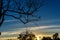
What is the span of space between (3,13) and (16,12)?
0.93m

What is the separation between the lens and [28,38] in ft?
104

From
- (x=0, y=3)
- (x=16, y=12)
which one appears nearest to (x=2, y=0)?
(x=0, y=3)

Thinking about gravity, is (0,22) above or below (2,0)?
below

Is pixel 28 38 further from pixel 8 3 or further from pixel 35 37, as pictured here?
pixel 8 3

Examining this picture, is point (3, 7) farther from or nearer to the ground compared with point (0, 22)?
farther from the ground

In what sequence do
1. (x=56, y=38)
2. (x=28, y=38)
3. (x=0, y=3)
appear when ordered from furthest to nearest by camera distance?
(x=56, y=38), (x=28, y=38), (x=0, y=3)

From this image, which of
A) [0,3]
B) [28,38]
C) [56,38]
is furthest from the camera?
[56,38]

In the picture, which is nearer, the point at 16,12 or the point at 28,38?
the point at 16,12

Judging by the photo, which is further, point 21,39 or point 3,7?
point 21,39

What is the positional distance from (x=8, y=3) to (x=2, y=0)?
0.44 metres

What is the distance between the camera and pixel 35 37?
105 feet

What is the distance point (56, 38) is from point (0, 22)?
2727 centimetres

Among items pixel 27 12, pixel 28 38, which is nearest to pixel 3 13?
pixel 27 12

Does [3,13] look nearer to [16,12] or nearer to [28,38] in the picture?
[16,12]
